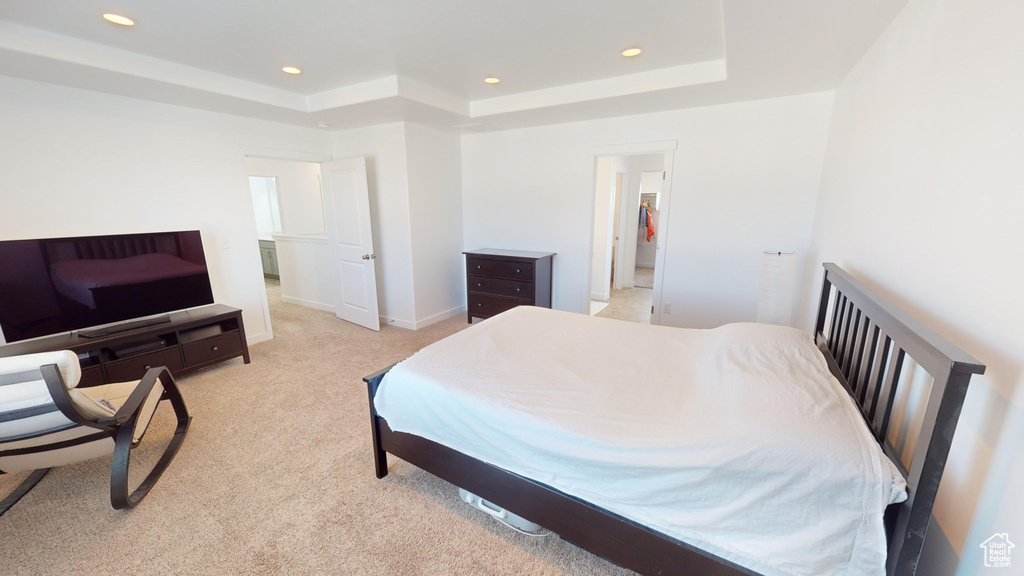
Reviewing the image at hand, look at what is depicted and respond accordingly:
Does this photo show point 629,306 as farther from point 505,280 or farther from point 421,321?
point 421,321

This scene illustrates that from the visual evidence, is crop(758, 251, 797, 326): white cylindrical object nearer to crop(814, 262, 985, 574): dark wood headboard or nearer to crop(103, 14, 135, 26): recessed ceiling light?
crop(814, 262, 985, 574): dark wood headboard

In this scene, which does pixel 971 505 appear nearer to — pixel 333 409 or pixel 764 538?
pixel 764 538

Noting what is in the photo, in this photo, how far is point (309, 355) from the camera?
3.63m

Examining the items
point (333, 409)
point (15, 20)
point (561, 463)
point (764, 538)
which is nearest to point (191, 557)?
point (333, 409)

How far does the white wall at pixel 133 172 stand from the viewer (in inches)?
102

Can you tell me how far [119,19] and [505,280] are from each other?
11.1ft

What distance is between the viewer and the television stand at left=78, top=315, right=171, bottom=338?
9.07ft

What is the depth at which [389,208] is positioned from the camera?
4.29m

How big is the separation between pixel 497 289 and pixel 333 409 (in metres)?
2.21

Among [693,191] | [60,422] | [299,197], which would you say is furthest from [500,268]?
[299,197]

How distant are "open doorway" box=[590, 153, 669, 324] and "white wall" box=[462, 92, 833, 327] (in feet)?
1.69

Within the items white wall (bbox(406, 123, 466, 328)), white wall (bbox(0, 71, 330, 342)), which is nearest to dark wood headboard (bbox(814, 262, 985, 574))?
white wall (bbox(406, 123, 466, 328))

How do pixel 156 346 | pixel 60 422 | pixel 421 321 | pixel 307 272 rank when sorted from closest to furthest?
1. pixel 60 422
2. pixel 156 346
3. pixel 421 321
4. pixel 307 272

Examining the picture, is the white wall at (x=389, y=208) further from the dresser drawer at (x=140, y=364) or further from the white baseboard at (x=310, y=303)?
the dresser drawer at (x=140, y=364)
